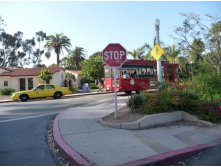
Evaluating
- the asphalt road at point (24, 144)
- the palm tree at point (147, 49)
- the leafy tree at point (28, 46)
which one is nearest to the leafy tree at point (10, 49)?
the leafy tree at point (28, 46)

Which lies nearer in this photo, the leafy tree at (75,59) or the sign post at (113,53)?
the sign post at (113,53)

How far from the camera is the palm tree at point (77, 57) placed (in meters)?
64.5

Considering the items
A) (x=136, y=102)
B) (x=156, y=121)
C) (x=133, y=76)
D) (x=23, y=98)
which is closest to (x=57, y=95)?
(x=23, y=98)

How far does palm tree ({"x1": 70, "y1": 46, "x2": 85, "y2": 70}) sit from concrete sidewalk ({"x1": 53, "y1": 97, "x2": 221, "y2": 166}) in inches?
2142

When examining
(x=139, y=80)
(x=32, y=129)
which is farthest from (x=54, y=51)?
(x=32, y=129)

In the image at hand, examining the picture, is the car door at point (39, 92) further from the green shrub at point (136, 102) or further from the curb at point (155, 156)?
the curb at point (155, 156)

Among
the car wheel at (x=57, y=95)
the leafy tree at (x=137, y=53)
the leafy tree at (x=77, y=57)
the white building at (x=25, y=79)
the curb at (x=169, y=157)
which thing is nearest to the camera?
the curb at (x=169, y=157)

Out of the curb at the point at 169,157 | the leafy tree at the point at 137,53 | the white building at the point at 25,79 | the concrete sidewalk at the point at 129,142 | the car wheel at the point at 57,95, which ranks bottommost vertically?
the curb at the point at 169,157

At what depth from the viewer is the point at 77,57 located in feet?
214

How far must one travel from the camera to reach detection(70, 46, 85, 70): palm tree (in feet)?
212

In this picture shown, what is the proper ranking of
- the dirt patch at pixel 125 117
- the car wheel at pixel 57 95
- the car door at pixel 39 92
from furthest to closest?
1. the car wheel at pixel 57 95
2. the car door at pixel 39 92
3. the dirt patch at pixel 125 117

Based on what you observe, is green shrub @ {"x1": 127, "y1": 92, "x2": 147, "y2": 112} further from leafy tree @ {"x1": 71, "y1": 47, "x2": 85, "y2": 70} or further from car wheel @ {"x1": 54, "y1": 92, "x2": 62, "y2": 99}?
leafy tree @ {"x1": 71, "y1": 47, "x2": 85, "y2": 70}

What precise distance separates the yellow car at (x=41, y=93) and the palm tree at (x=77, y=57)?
35.8 meters

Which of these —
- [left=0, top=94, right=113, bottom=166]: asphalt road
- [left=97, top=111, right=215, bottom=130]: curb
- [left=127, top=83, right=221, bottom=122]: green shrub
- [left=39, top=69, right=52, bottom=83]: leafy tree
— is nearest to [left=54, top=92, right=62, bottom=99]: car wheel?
[left=39, top=69, right=52, bottom=83]: leafy tree
